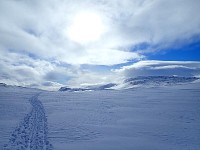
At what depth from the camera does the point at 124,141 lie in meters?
16.3

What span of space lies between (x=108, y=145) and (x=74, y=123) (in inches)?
253

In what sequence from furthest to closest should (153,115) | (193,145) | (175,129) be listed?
1. (153,115)
2. (175,129)
3. (193,145)

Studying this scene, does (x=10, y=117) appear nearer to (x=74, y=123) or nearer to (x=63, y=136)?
(x=74, y=123)

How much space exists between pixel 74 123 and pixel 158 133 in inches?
267

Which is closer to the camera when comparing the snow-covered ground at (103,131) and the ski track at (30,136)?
the ski track at (30,136)

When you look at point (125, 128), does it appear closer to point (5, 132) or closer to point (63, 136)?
point (63, 136)

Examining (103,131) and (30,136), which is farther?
(103,131)

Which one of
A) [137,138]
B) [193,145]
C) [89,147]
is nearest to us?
[89,147]

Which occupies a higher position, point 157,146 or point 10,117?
point 10,117

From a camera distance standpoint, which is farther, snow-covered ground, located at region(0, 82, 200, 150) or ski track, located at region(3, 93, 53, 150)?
snow-covered ground, located at region(0, 82, 200, 150)

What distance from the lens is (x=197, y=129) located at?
20.4 metres

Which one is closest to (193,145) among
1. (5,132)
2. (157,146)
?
(157,146)

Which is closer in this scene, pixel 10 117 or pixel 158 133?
pixel 158 133

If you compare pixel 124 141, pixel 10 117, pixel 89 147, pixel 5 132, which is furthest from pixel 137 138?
pixel 10 117
